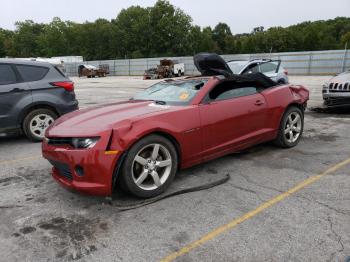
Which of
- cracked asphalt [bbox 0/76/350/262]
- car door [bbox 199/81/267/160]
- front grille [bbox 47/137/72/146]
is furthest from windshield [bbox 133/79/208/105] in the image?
front grille [bbox 47/137/72/146]

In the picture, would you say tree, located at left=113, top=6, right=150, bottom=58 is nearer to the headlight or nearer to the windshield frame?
the windshield frame

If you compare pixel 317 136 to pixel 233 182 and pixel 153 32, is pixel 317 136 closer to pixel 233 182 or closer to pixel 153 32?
pixel 233 182

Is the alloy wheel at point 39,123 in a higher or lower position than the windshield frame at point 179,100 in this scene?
lower

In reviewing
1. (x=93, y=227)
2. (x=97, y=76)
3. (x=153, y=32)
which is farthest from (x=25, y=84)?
(x=153, y=32)

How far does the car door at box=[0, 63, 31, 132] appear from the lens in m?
6.30

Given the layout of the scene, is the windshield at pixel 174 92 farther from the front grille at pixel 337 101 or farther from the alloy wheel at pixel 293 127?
the front grille at pixel 337 101

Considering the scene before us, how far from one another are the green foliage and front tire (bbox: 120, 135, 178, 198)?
227ft

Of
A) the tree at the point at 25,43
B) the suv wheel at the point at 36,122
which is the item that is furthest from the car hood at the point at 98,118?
the tree at the point at 25,43

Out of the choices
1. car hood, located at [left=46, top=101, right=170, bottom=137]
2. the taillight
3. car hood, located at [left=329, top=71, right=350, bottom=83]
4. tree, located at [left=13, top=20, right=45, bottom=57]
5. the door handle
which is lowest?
car hood, located at [left=46, top=101, right=170, bottom=137]

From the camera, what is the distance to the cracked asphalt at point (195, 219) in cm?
283

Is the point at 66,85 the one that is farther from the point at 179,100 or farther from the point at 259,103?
the point at 259,103

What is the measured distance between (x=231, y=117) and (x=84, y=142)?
199 centimetres

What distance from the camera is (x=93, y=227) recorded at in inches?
128

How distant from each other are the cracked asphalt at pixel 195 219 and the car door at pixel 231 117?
14.8 inches
